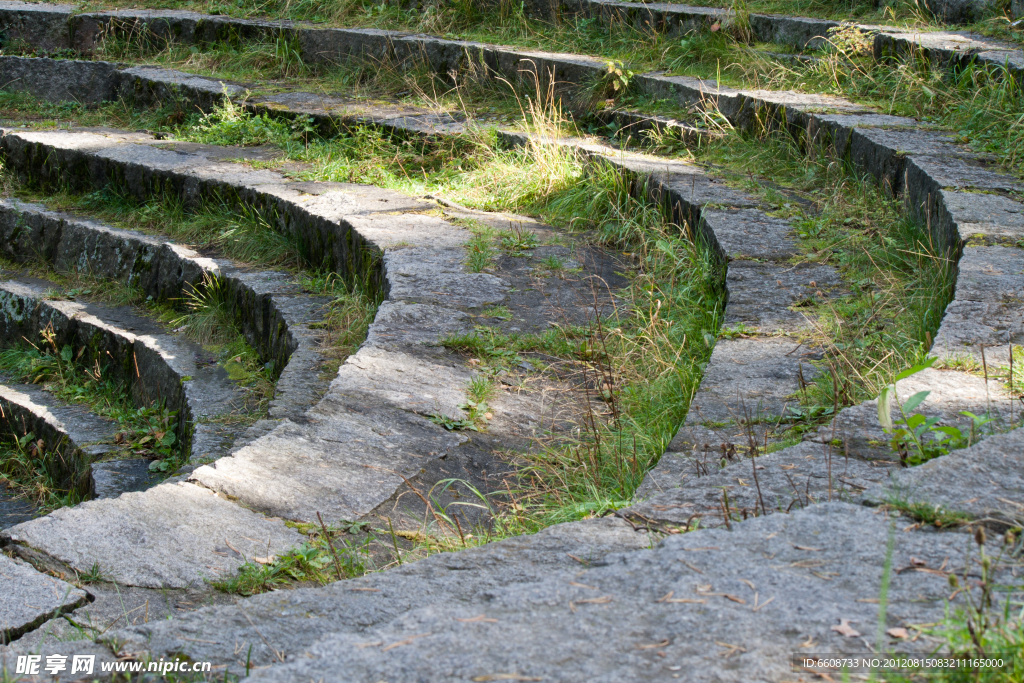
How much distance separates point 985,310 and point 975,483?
1191 millimetres

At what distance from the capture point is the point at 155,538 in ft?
7.80

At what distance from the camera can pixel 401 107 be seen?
720 centimetres

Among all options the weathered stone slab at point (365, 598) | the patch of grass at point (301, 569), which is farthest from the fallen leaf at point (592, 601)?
the patch of grass at point (301, 569)

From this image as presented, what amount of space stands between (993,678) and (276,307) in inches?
150

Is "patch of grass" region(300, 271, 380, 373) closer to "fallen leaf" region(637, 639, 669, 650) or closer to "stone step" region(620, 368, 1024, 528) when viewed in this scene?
"stone step" region(620, 368, 1024, 528)

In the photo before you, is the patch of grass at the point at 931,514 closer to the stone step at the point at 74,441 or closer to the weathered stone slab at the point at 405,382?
the weathered stone slab at the point at 405,382

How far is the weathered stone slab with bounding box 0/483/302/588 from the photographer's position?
2258 millimetres

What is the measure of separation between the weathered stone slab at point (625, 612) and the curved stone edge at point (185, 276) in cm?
183

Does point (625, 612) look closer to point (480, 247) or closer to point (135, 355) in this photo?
point (480, 247)

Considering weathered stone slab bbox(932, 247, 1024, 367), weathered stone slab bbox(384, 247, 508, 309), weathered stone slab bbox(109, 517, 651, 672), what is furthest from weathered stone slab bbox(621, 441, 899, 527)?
weathered stone slab bbox(384, 247, 508, 309)

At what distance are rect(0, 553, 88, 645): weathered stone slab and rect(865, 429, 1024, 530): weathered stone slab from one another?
171cm

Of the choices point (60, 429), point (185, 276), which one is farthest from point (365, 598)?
point (185, 276)

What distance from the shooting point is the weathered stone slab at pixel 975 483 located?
1.71m

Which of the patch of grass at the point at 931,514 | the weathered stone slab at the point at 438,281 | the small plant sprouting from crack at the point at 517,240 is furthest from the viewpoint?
the small plant sprouting from crack at the point at 517,240
